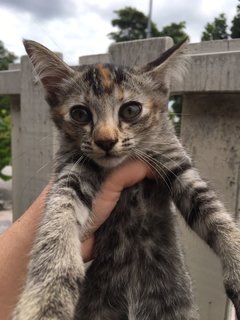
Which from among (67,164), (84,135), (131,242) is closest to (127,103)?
(84,135)

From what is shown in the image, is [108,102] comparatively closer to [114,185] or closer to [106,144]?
[106,144]

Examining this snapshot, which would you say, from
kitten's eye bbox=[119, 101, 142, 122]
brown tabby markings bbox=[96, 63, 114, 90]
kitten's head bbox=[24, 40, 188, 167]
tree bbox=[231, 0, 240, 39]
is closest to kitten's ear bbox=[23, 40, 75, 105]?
kitten's head bbox=[24, 40, 188, 167]

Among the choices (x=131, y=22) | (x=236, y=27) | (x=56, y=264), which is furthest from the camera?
(x=131, y=22)

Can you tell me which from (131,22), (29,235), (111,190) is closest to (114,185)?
(111,190)

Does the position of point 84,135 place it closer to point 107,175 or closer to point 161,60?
point 107,175

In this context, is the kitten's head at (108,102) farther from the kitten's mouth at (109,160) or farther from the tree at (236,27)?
the tree at (236,27)

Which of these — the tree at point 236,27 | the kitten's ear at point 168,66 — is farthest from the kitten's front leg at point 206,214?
the tree at point 236,27

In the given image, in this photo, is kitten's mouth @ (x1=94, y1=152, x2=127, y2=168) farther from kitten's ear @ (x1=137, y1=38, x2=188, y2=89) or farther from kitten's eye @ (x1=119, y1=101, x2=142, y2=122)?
kitten's ear @ (x1=137, y1=38, x2=188, y2=89)

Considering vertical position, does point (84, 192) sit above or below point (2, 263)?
above
